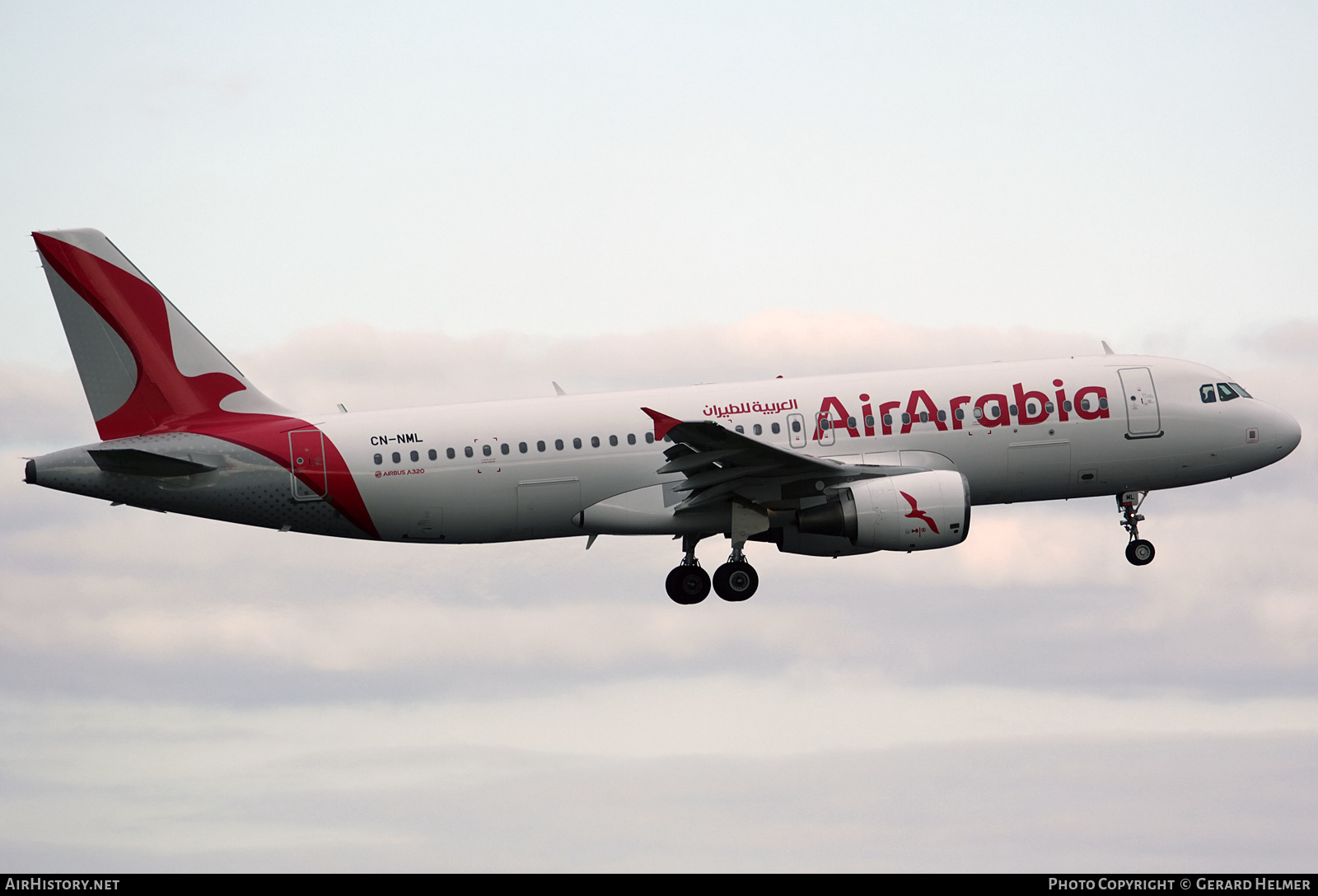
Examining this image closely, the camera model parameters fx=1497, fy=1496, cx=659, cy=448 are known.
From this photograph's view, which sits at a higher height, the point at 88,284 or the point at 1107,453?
the point at 88,284

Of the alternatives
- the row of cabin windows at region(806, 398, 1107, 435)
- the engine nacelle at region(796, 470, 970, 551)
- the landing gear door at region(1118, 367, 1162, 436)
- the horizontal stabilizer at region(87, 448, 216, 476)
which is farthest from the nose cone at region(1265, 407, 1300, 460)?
the horizontal stabilizer at region(87, 448, 216, 476)

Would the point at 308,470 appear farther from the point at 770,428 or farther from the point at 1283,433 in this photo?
the point at 1283,433

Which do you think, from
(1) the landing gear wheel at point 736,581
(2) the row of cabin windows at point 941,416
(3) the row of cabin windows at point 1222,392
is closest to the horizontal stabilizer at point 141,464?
(1) the landing gear wheel at point 736,581

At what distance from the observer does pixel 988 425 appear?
118 feet

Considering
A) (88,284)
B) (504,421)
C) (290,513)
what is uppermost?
(88,284)

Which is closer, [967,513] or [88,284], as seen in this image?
[967,513]

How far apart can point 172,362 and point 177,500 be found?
360 centimetres

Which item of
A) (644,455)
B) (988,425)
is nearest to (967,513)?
(988,425)

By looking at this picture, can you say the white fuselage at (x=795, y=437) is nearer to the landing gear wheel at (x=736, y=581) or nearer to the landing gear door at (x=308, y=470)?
the landing gear door at (x=308, y=470)

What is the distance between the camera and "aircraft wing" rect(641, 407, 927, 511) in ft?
109

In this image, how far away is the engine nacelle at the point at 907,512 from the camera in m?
34.0

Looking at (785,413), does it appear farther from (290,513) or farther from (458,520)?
(290,513)

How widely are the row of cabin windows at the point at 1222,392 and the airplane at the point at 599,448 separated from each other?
0.21m

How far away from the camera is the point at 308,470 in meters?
35.5
